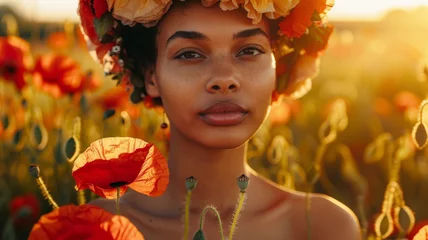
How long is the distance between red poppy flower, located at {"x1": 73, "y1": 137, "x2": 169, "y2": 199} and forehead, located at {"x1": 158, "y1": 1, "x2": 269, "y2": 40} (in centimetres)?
53

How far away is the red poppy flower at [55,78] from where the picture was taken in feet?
10.7

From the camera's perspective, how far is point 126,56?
2361 mm

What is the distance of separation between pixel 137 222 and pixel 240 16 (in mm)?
595

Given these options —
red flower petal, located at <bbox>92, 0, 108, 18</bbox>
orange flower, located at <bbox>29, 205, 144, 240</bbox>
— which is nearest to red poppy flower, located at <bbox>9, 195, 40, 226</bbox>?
red flower petal, located at <bbox>92, 0, 108, 18</bbox>

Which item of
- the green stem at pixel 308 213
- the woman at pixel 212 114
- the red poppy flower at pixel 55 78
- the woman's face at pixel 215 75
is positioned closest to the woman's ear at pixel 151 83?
the woman at pixel 212 114

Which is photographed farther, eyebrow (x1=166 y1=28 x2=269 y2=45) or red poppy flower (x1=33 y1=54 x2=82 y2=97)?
red poppy flower (x1=33 y1=54 x2=82 y2=97)

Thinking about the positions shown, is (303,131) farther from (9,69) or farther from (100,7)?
(100,7)

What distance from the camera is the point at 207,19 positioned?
2064mm

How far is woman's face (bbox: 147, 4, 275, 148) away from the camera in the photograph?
2010 millimetres

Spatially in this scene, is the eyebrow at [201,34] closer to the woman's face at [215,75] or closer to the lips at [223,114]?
the woman's face at [215,75]

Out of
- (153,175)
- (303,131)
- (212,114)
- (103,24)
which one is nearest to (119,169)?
(153,175)

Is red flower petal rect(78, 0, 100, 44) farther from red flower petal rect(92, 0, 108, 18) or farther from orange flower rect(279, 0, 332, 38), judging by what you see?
orange flower rect(279, 0, 332, 38)

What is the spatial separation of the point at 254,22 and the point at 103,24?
39cm

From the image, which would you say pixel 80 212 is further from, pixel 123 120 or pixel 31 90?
pixel 31 90
